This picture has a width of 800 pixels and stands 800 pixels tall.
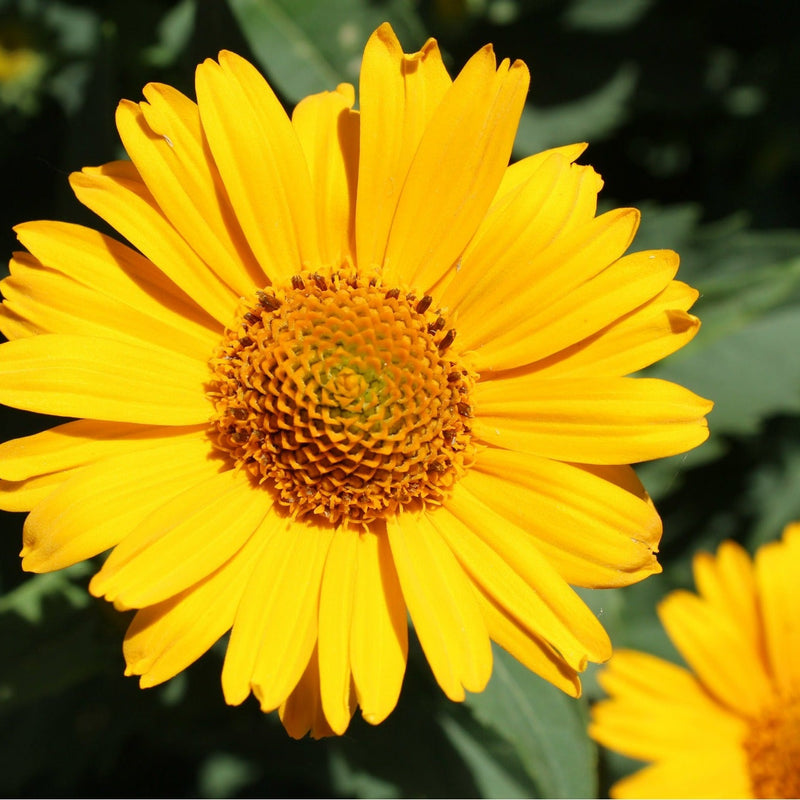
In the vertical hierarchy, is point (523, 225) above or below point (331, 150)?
below

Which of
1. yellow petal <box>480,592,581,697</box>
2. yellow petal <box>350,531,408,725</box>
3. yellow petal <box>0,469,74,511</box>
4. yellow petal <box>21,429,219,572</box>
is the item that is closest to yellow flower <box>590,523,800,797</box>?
yellow petal <box>480,592,581,697</box>

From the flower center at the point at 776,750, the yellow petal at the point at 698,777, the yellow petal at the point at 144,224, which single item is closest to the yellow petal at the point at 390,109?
the yellow petal at the point at 144,224

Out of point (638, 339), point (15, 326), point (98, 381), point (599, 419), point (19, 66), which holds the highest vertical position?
point (19, 66)

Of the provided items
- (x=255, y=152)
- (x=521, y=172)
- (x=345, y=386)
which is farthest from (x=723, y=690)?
(x=255, y=152)

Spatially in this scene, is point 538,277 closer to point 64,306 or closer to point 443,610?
point 443,610

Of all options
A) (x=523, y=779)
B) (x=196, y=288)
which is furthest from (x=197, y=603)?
(x=523, y=779)

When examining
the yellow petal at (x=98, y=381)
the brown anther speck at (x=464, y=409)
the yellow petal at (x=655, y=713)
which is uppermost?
the yellow petal at (x=98, y=381)

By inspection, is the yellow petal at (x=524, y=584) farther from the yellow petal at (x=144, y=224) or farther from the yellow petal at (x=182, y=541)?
the yellow petal at (x=144, y=224)
